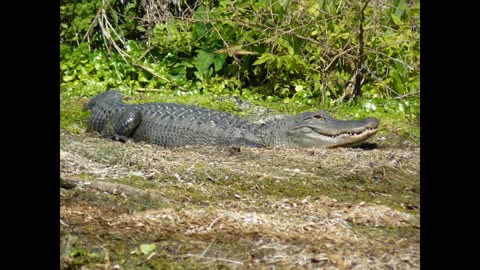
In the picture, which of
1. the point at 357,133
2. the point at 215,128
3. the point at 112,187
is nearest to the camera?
the point at 112,187

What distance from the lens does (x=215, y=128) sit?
7.49m

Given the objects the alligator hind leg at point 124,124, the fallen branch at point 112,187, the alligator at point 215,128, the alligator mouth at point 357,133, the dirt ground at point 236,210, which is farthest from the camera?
the alligator hind leg at point 124,124

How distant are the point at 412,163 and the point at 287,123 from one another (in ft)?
7.45

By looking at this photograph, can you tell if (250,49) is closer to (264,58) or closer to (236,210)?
(264,58)

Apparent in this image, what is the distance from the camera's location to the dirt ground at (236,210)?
349 cm

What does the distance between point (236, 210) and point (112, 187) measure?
0.82 meters

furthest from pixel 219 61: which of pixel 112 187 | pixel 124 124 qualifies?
pixel 112 187

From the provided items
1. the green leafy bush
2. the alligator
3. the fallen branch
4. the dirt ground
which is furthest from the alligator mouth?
the fallen branch

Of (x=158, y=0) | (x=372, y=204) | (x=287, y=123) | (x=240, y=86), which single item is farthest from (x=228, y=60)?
(x=372, y=204)

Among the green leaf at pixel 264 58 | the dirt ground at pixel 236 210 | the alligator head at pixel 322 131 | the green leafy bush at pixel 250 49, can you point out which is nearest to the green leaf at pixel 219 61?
the green leafy bush at pixel 250 49

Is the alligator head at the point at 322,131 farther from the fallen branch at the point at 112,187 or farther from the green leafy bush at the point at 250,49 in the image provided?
the fallen branch at the point at 112,187
